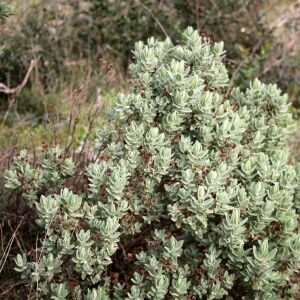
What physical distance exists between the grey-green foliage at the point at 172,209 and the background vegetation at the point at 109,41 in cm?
239

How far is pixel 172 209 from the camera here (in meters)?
3.20

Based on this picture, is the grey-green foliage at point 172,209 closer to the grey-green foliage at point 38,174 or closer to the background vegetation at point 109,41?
the grey-green foliage at point 38,174

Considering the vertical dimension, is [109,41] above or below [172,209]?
above

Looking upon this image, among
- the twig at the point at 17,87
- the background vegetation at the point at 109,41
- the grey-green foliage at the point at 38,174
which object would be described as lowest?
the grey-green foliage at the point at 38,174

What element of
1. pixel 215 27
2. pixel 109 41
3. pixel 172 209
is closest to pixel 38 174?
pixel 172 209

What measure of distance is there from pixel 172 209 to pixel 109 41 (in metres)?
3.84

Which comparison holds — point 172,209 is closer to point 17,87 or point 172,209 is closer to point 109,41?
point 17,87

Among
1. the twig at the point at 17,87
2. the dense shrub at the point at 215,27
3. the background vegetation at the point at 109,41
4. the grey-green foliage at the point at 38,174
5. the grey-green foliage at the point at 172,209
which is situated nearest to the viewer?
the grey-green foliage at the point at 172,209

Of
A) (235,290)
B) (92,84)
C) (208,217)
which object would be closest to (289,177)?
(208,217)

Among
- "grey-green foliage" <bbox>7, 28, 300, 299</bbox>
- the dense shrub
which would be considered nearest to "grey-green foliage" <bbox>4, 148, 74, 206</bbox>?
"grey-green foliage" <bbox>7, 28, 300, 299</bbox>

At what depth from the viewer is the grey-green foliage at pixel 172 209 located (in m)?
3.20

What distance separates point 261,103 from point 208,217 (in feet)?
2.93

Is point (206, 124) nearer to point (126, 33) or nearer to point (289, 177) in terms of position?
point (289, 177)

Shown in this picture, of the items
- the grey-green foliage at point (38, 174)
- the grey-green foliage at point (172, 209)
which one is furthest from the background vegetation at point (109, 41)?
the grey-green foliage at point (172, 209)
